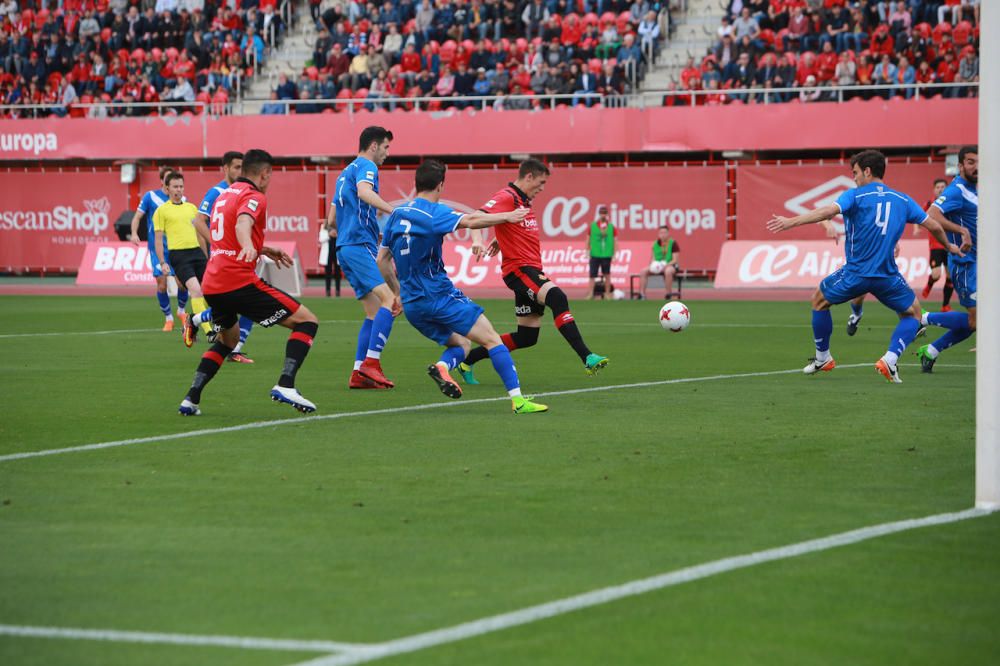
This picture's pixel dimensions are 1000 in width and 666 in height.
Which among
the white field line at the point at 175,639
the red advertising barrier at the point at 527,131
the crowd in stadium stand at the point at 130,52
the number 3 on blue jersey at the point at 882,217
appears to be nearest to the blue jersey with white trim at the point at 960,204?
the number 3 on blue jersey at the point at 882,217

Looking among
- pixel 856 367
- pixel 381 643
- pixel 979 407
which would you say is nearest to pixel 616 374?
pixel 856 367

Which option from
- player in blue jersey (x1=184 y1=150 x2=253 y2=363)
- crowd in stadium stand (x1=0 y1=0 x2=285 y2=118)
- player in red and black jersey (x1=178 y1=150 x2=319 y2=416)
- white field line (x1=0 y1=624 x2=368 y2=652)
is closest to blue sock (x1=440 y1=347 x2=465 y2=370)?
player in red and black jersey (x1=178 y1=150 x2=319 y2=416)

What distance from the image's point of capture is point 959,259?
14.7 meters

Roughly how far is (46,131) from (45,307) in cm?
1413

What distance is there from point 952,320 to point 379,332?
5.64 m

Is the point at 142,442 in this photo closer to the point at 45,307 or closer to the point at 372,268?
the point at 372,268

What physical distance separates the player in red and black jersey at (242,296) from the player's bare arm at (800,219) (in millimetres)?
3906

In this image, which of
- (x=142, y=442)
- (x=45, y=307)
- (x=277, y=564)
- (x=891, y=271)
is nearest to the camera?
(x=277, y=564)

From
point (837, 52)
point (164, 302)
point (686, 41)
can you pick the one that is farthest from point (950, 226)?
point (686, 41)

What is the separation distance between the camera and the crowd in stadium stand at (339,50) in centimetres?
3809

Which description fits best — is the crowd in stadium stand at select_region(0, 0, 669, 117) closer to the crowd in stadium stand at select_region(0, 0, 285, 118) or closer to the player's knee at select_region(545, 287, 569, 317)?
the crowd in stadium stand at select_region(0, 0, 285, 118)

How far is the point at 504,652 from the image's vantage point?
4805mm

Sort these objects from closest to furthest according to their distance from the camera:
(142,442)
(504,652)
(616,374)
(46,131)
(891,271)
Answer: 1. (504,652)
2. (142,442)
3. (891,271)
4. (616,374)
5. (46,131)

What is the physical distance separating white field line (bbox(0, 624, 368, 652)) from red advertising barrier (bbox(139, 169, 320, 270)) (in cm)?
3464
